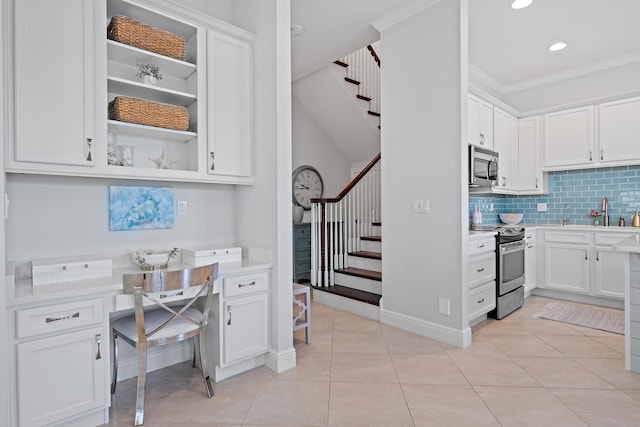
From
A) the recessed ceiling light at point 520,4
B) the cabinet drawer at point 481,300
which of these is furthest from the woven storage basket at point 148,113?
the recessed ceiling light at point 520,4

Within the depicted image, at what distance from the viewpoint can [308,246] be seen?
5.41 metres

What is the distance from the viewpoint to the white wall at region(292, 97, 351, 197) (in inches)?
232

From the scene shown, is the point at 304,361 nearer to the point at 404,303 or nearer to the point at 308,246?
the point at 404,303

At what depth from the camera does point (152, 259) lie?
2367 mm

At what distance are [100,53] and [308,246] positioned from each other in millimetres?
3796

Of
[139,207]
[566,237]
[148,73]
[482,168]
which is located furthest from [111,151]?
[566,237]

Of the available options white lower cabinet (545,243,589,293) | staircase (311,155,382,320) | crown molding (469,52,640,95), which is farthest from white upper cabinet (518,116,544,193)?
staircase (311,155,382,320)

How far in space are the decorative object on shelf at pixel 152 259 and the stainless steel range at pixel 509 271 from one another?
3.19 m

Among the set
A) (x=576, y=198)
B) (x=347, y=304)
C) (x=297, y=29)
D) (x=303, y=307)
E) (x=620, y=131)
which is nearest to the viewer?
(x=303, y=307)

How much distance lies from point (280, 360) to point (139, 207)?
1.52m

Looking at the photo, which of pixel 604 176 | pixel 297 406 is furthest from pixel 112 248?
pixel 604 176

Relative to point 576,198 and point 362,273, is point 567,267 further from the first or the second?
point 362,273

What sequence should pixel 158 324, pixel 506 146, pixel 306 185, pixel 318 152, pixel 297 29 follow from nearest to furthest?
1. pixel 158 324
2. pixel 297 29
3. pixel 506 146
4. pixel 306 185
5. pixel 318 152

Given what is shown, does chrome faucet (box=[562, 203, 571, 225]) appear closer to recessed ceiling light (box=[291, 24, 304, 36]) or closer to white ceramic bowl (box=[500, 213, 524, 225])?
white ceramic bowl (box=[500, 213, 524, 225])
